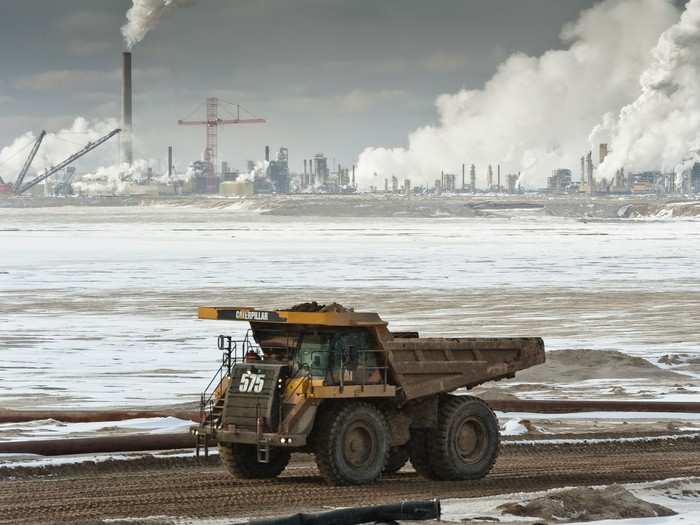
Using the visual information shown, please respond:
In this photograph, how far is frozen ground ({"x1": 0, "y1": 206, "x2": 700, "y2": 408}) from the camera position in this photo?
99.1ft

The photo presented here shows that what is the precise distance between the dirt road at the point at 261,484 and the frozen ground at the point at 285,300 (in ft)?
26.1

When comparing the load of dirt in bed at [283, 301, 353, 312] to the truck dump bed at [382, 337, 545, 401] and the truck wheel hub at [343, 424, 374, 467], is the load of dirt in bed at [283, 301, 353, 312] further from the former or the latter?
the truck wheel hub at [343, 424, 374, 467]

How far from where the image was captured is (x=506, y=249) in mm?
91000

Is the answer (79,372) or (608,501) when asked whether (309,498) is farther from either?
(79,372)

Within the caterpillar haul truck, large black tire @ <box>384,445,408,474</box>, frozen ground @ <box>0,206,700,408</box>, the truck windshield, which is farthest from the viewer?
frozen ground @ <box>0,206,700,408</box>

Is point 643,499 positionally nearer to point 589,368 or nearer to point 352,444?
point 352,444

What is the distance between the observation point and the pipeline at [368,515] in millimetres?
12164

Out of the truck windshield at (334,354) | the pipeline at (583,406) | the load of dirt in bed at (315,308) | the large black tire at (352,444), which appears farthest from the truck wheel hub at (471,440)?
the pipeline at (583,406)

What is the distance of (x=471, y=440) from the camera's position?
16.9m

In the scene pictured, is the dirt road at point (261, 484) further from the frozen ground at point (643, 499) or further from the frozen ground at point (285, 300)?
the frozen ground at point (285, 300)

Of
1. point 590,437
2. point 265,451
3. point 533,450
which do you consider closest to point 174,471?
point 265,451

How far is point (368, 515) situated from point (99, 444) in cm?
726

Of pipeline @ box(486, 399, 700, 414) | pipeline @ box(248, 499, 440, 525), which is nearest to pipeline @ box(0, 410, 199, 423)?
pipeline @ box(486, 399, 700, 414)

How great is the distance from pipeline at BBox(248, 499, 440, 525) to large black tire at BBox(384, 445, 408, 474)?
4081 millimetres
